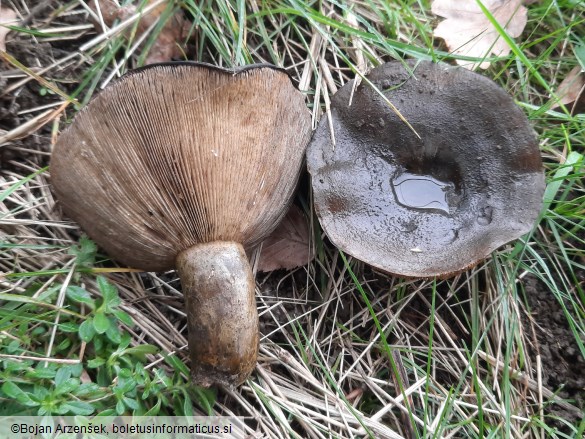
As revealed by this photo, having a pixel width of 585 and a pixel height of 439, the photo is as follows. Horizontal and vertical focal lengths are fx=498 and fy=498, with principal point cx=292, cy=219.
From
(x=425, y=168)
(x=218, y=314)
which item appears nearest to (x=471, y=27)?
(x=425, y=168)

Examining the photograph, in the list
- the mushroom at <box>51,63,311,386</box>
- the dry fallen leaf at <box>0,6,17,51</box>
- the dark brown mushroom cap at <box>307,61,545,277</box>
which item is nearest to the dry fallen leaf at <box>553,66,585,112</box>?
the dark brown mushroom cap at <box>307,61,545,277</box>

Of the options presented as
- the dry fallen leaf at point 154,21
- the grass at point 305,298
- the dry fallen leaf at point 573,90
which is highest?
the dry fallen leaf at point 573,90

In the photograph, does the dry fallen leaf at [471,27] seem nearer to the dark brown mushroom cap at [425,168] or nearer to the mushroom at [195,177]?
the dark brown mushroom cap at [425,168]

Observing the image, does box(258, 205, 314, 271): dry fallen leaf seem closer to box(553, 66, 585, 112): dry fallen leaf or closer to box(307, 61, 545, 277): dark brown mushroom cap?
box(307, 61, 545, 277): dark brown mushroom cap

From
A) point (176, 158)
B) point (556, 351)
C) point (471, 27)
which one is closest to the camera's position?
point (176, 158)

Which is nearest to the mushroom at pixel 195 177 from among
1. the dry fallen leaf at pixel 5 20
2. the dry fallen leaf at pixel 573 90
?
the dry fallen leaf at pixel 5 20

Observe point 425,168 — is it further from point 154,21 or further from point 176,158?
point 154,21
